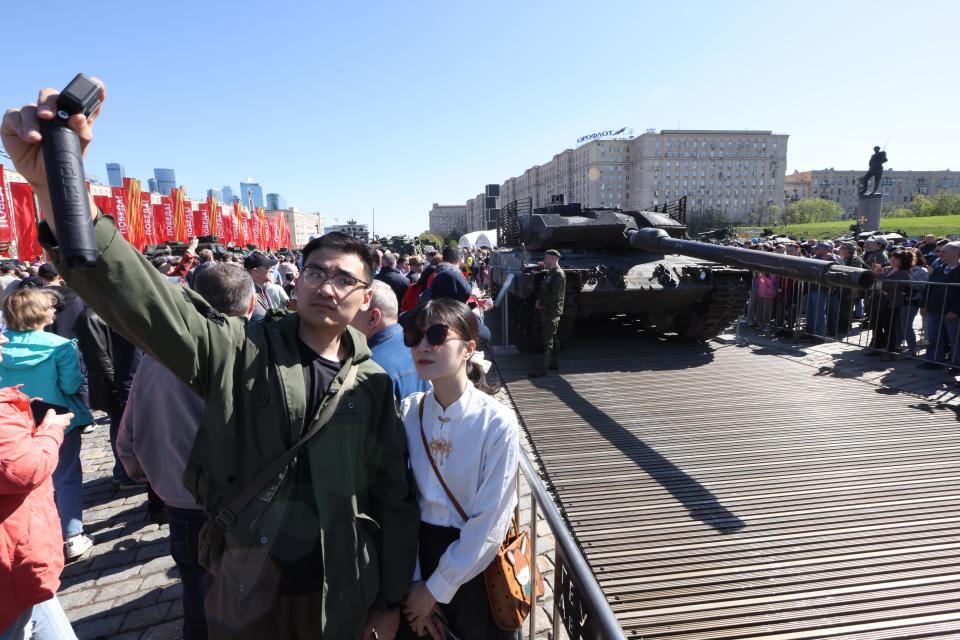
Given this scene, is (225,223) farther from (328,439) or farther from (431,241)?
(328,439)

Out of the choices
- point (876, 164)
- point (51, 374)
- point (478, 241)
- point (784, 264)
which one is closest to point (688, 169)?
point (876, 164)

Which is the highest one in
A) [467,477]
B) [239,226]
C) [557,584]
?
[239,226]

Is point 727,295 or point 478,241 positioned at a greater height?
point 478,241

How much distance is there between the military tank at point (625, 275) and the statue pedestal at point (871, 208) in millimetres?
20369

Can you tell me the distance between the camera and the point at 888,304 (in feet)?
29.6

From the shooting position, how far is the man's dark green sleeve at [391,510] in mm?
1752

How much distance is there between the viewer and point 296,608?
5.43ft

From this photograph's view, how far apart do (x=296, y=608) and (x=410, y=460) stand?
59 cm

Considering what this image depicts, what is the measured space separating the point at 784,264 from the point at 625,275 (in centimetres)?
388

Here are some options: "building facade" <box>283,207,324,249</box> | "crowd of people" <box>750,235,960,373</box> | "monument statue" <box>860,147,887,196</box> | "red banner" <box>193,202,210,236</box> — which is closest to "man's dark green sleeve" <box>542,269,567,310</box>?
"crowd of people" <box>750,235,960,373</box>

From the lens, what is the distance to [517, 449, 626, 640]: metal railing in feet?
5.09

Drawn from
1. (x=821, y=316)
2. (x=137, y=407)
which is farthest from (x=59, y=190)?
(x=821, y=316)

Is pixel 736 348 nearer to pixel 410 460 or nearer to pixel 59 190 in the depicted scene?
pixel 410 460

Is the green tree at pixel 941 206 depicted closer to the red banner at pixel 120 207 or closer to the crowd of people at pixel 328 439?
the red banner at pixel 120 207
